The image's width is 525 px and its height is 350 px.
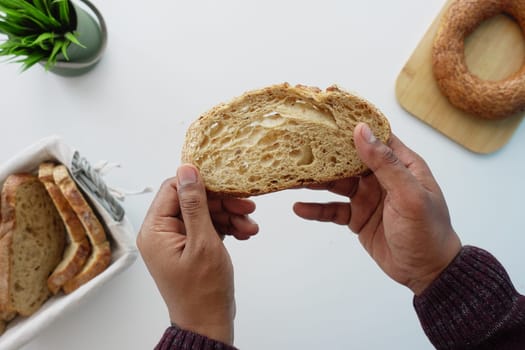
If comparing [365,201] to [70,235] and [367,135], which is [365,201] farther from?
[70,235]

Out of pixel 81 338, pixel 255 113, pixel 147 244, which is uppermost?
pixel 255 113

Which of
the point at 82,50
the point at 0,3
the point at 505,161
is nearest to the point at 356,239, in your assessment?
the point at 505,161

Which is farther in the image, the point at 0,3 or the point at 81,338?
the point at 81,338

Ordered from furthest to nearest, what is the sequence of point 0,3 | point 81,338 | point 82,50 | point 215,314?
point 81,338
point 82,50
point 0,3
point 215,314

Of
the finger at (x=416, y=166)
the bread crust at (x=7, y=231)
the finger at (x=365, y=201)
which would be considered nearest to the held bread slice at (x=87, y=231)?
the bread crust at (x=7, y=231)

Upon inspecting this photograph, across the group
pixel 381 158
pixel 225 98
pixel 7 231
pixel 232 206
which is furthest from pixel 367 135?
pixel 7 231

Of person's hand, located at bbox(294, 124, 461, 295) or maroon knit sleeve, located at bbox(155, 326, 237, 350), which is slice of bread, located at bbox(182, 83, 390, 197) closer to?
person's hand, located at bbox(294, 124, 461, 295)

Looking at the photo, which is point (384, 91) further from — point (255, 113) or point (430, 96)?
point (255, 113)

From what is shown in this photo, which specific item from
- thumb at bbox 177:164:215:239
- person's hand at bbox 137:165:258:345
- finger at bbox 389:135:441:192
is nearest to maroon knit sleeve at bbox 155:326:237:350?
person's hand at bbox 137:165:258:345

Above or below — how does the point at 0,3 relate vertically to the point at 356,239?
above
